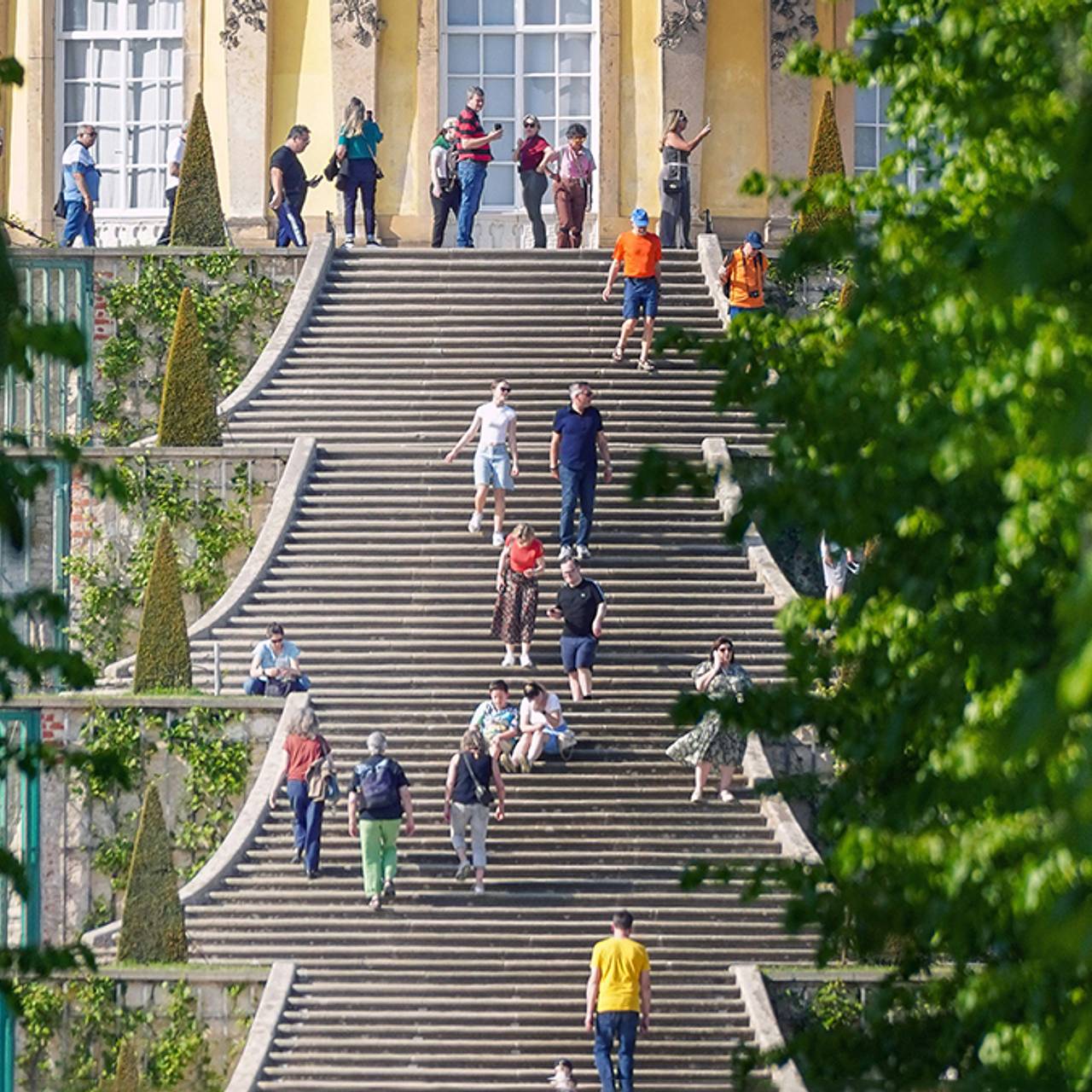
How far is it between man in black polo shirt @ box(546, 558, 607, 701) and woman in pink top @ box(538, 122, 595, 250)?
26.5ft

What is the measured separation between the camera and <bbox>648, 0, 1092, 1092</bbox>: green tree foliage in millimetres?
11250

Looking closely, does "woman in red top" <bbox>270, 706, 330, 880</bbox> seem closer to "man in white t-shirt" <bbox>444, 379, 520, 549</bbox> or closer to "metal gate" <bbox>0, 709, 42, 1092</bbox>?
"metal gate" <bbox>0, 709, 42, 1092</bbox>

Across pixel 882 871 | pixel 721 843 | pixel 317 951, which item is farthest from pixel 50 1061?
pixel 882 871

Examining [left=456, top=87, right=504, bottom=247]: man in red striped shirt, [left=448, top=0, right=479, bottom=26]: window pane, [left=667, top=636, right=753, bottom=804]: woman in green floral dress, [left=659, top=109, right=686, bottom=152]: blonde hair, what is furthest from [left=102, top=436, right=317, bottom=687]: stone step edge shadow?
[left=448, top=0, right=479, bottom=26]: window pane

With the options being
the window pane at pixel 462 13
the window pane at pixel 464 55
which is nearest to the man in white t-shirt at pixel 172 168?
the window pane at pixel 464 55

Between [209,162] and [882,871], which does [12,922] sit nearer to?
[209,162]

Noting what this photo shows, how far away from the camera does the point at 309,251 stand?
32500 mm

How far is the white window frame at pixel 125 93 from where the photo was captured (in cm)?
3684

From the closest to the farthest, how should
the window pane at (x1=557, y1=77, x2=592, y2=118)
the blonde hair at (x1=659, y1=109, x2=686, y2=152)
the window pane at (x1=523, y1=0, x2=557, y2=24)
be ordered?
the blonde hair at (x1=659, y1=109, x2=686, y2=152), the window pane at (x1=557, y1=77, x2=592, y2=118), the window pane at (x1=523, y1=0, x2=557, y2=24)

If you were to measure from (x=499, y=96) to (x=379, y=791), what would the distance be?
14318mm

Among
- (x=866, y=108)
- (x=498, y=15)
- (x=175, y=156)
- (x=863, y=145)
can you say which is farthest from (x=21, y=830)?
(x=866, y=108)

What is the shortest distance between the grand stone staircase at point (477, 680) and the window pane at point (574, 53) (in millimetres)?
4369

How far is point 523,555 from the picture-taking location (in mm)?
26672

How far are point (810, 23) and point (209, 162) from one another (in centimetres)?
732
